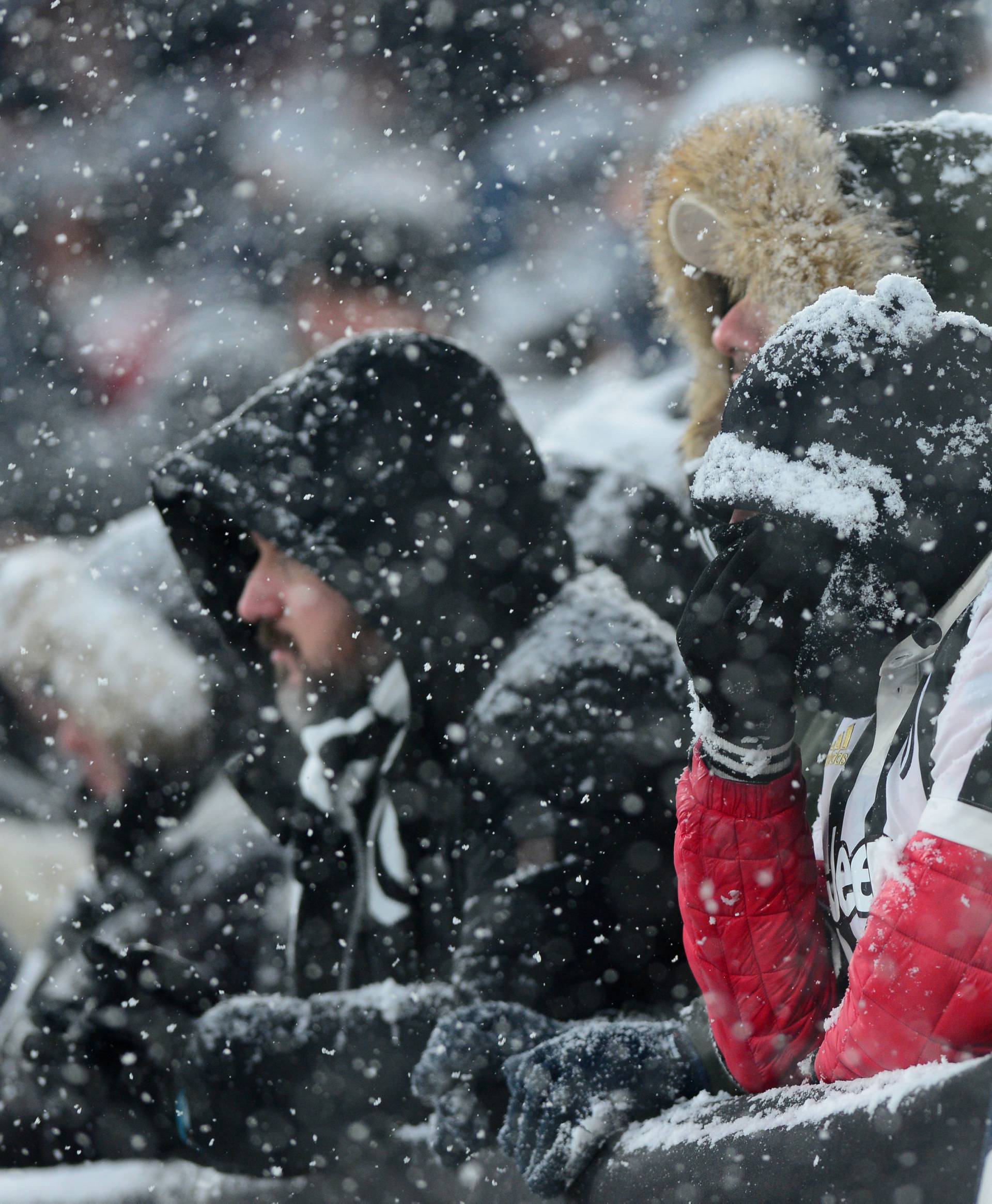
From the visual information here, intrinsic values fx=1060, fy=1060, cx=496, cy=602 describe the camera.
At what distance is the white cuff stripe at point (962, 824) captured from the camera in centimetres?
57

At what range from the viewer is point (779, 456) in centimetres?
71

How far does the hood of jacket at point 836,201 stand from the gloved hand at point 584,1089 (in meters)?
0.69

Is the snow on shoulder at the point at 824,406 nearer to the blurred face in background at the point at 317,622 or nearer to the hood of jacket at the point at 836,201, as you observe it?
the hood of jacket at the point at 836,201

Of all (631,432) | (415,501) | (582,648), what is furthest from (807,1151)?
(631,432)

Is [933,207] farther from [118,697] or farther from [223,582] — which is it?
[118,697]

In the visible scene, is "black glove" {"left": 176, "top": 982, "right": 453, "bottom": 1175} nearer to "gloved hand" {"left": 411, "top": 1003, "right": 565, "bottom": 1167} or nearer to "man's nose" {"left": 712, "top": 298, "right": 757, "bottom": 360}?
"gloved hand" {"left": 411, "top": 1003, "right": 565, "bottom": 1167}

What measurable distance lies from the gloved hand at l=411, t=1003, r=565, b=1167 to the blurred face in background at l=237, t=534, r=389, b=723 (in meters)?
0.67

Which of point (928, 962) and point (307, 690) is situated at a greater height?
point (928, 962)

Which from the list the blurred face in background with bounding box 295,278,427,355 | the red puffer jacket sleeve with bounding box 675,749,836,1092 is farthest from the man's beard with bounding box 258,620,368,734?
the blurred face in background with bounding box 295,278,427,355

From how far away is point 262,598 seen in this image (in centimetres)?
167

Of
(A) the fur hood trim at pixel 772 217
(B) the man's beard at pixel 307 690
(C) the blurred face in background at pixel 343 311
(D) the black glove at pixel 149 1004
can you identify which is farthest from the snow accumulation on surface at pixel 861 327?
(C) the blurred face in background at pixel 343 311

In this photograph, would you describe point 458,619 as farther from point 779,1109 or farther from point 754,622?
point 779,1109

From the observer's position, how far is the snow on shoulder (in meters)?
0.68

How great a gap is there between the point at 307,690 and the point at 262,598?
174 millimetres
